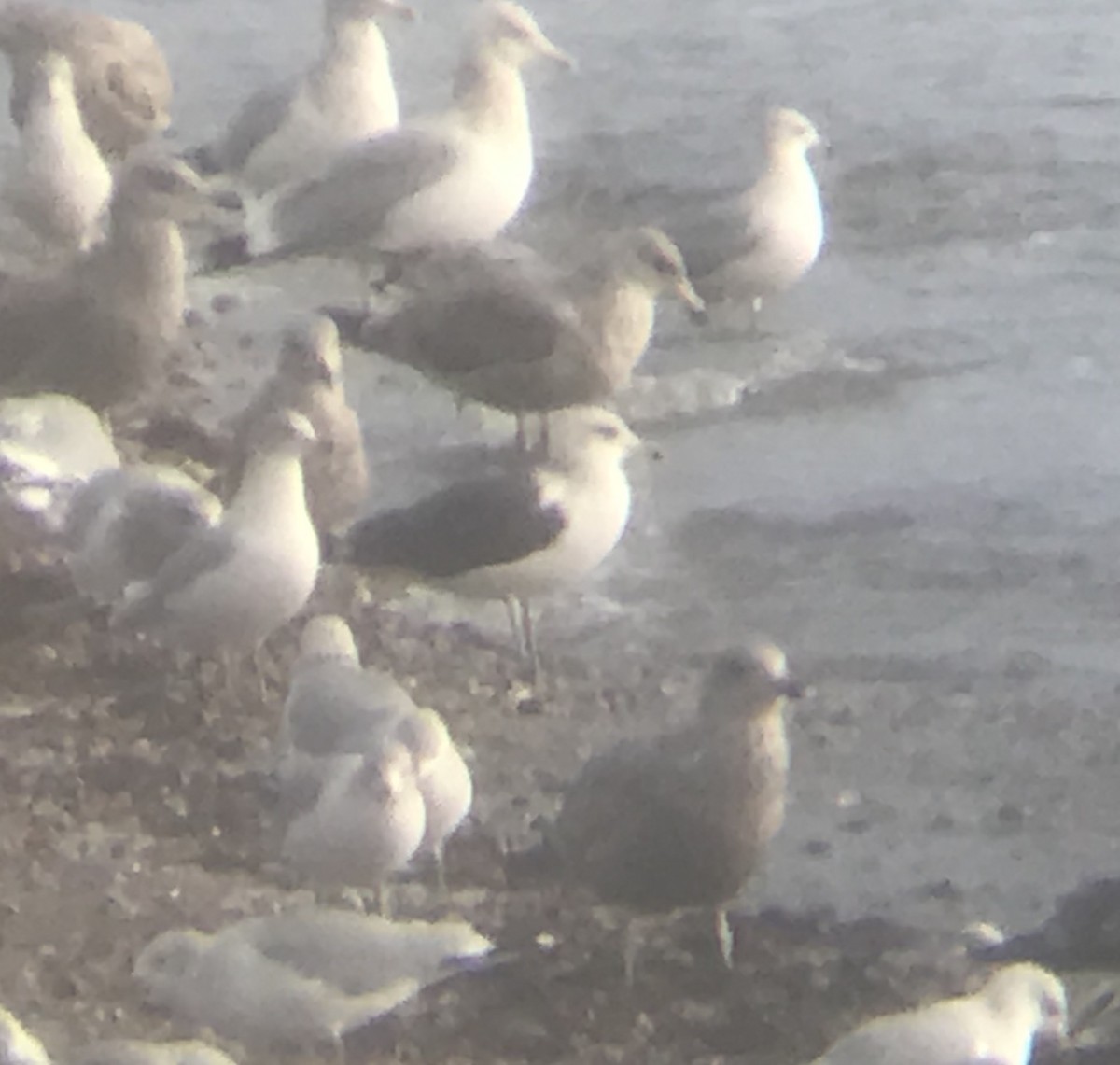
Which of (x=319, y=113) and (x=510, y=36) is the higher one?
(x=510, y=36)

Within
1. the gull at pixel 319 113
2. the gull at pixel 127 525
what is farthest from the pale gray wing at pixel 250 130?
the gull at pixel 127 525

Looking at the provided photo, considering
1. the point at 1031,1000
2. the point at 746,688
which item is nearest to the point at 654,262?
the point at 746,688

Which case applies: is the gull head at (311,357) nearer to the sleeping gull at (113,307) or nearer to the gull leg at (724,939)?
the sleeping gull at (113,307)

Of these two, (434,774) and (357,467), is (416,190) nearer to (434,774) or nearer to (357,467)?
(357,467)

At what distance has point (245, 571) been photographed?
459cm

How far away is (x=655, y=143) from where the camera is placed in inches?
368

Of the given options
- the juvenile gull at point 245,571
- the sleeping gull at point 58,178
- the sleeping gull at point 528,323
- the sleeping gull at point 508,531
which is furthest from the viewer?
the sleeping gull at point 58,178

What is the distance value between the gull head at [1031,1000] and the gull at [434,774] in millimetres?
975

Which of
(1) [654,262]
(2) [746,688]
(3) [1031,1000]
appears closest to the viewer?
(3) [1031,1000]

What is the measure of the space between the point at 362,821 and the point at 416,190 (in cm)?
319

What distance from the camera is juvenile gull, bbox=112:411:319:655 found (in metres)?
4.59

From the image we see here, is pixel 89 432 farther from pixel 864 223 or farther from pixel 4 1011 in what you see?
pixel 864 223

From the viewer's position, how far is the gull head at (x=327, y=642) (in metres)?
4.46

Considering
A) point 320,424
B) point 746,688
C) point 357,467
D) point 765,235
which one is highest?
point 746,688
